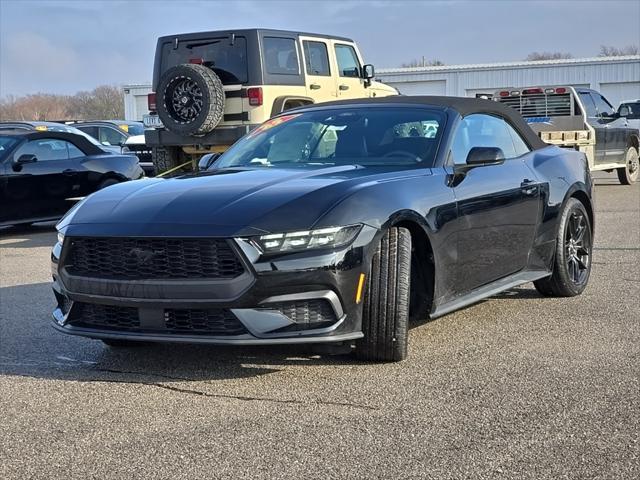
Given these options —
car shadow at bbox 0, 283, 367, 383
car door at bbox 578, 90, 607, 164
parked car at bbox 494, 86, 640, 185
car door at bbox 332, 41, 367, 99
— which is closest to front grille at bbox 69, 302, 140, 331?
car shadow at bbox 0, 283, 367, 383

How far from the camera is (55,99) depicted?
81.1 meters

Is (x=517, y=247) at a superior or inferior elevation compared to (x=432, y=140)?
inferior

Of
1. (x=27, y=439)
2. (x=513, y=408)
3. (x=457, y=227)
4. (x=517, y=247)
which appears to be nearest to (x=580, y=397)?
(x=513, y=408)

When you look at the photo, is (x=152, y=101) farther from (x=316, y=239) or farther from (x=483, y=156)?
(x=316, y=239)

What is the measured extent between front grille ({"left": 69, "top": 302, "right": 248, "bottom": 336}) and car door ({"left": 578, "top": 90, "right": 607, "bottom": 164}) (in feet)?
43.5

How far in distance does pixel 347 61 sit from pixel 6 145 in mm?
5271

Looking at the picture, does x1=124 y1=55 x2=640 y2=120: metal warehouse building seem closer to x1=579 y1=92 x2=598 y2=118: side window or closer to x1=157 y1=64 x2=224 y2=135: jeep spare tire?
x1=579 y1=92 x2=598 y2=118: side window

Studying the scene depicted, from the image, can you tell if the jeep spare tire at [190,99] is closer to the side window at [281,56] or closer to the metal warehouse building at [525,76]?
the side window at [281,56]

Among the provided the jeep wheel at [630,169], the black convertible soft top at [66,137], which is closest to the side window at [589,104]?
the jeep wheel at [630,169]

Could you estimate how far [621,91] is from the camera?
1896 inches

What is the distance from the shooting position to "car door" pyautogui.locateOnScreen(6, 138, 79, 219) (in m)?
12.3

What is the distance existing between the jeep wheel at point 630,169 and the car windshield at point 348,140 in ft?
44.4

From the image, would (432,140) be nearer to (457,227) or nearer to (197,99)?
(457,227)

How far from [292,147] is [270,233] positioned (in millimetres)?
1702
